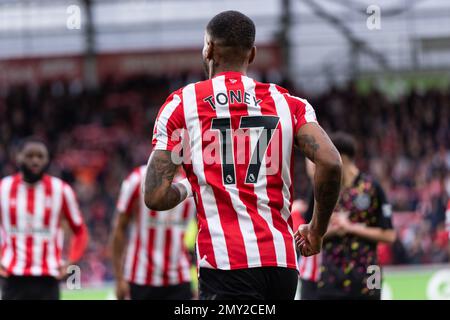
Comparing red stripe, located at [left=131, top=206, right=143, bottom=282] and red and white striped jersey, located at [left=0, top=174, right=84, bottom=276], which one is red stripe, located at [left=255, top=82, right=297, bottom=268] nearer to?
red stripe, located at [left=131, top=206, right=143, bottom=282]

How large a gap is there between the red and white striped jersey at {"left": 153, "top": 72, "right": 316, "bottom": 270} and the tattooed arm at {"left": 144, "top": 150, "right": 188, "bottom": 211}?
0.16 feet

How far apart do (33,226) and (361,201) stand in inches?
94.5

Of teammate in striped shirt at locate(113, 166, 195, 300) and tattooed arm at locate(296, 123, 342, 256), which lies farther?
Answer: teammate in striped shirt at locate(113, 166, 195, 300)

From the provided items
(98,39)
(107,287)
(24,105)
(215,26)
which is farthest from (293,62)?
(215,26)

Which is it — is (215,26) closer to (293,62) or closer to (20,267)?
(20,267)

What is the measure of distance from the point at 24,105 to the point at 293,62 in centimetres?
634

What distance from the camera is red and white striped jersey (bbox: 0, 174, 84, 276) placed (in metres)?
6.19

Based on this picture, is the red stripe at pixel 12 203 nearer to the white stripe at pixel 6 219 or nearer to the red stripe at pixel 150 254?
the white stripe at pixel 6 219

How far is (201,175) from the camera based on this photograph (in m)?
3.32

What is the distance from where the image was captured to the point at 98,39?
20453 mm

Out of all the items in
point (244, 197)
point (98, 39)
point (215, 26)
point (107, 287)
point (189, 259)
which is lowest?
point (107, 287)

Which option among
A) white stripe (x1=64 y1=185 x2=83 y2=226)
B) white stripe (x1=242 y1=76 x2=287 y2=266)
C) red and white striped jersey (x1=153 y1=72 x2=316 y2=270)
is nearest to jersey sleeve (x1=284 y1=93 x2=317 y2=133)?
red and white striped jersey (x1=153 y1=72 x2=316 y2=270)

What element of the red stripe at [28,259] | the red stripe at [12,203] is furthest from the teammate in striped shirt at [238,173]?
the red stripe at [12,203]

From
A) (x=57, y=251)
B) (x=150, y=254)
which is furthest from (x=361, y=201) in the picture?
(x=57, y=251)
